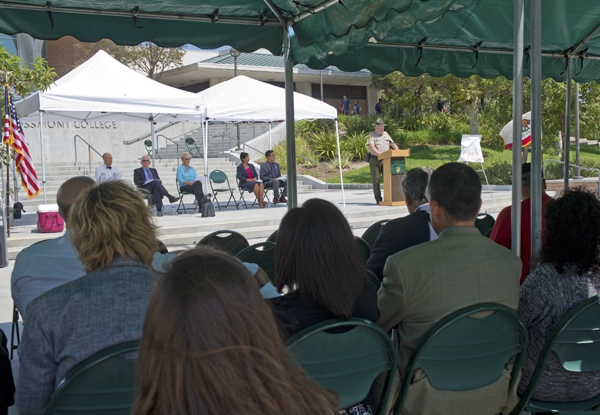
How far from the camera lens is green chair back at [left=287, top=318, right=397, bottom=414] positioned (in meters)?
1.79

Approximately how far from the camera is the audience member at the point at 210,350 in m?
0.87

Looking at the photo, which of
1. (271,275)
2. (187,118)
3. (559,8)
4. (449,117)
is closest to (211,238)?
(271,275)

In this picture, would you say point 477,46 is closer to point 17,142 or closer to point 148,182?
point 17,142

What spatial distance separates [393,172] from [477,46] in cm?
656

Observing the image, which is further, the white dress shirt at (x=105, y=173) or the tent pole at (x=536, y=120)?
the white dress shirt at (x=105, y=173)

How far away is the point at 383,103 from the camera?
3294 cm

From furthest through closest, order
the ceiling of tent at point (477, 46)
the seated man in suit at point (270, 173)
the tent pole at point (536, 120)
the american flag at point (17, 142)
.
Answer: the seated man in suit at point (270, 173)
the american flag at point (17, 142)
the ceiling of tent at point (477, 46)
the tent pole at point (536, 120)

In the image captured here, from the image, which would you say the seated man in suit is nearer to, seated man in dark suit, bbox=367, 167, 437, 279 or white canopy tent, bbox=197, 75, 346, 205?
white canopy tent, bbox=197, 75, 346, 205

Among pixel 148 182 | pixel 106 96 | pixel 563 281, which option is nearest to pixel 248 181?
pixel 148 182

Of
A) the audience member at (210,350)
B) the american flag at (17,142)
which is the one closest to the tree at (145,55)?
the american flag at (17,142)

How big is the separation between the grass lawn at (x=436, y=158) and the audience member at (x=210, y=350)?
19.6m

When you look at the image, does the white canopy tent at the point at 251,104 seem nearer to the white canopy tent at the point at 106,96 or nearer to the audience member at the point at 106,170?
the white canopy tent at the point at 106,96

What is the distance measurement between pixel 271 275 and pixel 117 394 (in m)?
2.14

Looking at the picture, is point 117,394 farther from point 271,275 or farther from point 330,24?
point 330,24
